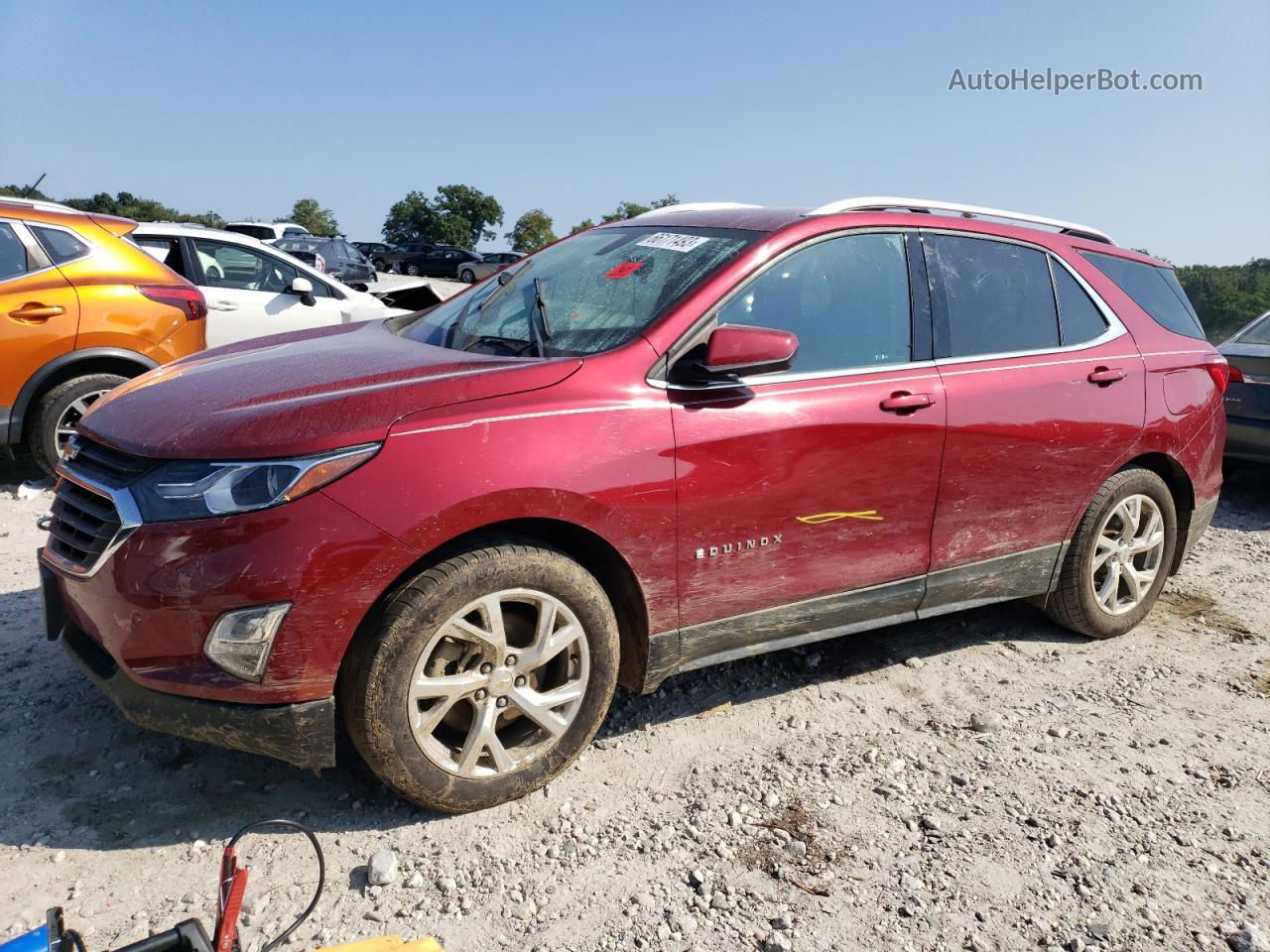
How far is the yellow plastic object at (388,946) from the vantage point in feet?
7.51

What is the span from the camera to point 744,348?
3.07m

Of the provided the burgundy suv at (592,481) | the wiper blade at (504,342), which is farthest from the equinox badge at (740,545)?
the wiper blade at (504,342)

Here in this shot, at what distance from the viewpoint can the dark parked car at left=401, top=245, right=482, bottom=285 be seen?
1722 inches

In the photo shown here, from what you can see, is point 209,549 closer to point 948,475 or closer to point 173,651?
point 173,651

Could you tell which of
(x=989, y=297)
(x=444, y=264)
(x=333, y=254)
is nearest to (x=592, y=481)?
(x=989, y=297)

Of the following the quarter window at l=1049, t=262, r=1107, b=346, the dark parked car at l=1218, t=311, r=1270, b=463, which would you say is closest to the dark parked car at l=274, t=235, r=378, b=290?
the dark parked car at l=1218, t=311, r=1270, b=463

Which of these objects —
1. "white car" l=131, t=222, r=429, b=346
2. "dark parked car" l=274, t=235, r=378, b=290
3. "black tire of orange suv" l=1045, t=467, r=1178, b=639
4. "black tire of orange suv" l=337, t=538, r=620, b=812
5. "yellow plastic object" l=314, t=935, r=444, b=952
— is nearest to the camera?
"yellow plastic object" l=314, t=935, r=444, b=952

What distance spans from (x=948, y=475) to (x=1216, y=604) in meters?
2.48

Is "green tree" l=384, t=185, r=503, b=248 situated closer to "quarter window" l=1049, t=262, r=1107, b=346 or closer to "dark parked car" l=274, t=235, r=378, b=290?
"dark parked car" l=274, t=235, r=378, b=290

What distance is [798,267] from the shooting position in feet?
11.5

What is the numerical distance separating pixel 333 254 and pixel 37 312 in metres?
21.2

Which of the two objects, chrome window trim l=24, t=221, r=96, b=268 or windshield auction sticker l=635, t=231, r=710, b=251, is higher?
chrome window trim l=24, t=221, r=96, b=268

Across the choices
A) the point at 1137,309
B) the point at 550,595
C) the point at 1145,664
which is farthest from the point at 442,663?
the point at 1137,309

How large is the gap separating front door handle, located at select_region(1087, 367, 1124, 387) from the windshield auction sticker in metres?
1.81
